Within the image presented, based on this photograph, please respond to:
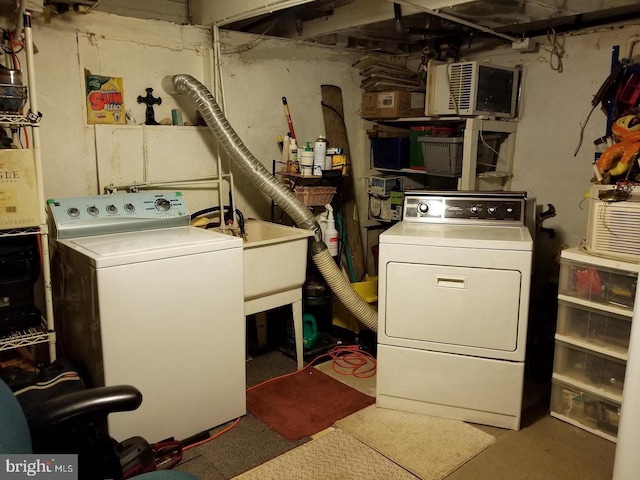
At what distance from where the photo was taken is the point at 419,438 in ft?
7.78

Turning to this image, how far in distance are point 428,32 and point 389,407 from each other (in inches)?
101

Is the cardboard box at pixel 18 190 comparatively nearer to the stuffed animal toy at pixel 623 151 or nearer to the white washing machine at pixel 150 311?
the white washing machine at pixel 150 311

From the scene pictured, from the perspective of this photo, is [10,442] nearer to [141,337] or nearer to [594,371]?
[141,337]

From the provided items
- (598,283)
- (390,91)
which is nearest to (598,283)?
(598,283)

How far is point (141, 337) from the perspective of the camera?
84.5 inches

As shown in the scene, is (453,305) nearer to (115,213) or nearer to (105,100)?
(115,213)

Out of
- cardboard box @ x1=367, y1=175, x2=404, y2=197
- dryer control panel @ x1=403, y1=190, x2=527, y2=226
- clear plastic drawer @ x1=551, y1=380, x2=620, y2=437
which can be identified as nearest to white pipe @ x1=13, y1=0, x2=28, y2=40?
dryer control panel @ x1=403, y1=190, x2=527, y2=226

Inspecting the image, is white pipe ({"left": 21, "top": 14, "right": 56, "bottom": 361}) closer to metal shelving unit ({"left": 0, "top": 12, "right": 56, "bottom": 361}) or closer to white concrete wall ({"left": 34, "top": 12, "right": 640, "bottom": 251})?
metal shelving unit ({"left": 0, "top": 12, "right": 56, "bottom": 361})

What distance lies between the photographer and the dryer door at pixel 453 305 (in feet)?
7.65

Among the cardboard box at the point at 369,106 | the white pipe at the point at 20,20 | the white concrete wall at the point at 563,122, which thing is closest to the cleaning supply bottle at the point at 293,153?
the cardboard box at the point at 369,106

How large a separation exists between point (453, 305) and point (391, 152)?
1.73m

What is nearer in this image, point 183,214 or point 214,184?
point 183,214

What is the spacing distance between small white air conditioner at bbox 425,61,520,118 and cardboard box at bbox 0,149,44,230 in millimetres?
2423

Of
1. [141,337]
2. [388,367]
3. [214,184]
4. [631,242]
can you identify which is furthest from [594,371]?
[214,184]
